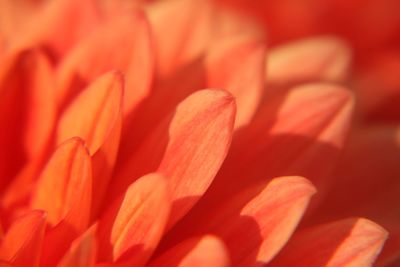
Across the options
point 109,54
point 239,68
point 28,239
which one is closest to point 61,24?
point 109,54

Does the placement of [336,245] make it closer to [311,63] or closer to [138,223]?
[138,223]

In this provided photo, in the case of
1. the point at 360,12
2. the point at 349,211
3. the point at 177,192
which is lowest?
the point at 349,211

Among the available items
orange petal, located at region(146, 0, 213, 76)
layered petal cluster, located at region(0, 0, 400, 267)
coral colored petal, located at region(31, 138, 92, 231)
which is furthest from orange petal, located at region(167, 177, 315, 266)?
orange petal, located at region(146, 0, 213, 76)

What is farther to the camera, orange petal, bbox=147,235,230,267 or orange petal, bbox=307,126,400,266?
orange petal, bbox=307,126,400,266

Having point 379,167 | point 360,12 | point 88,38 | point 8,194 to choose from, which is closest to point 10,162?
point 8,194

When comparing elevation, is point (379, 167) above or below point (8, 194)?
below

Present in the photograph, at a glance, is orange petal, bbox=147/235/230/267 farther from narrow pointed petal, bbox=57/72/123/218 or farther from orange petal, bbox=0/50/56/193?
orange petal, bbox=0/50/56/193

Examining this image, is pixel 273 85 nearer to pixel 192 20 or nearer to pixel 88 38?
pixel 192 20
